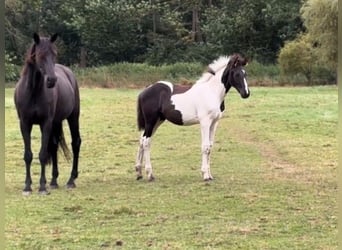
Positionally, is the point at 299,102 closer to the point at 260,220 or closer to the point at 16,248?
the point at 260,220

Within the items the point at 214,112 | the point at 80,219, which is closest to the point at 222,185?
the point at 214,112

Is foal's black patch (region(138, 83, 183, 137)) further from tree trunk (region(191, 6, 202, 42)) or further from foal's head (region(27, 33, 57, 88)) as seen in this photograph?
tree trunk (region(191, 6, 202, 42))

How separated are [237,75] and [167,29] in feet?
85.5

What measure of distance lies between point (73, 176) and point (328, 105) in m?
12.0

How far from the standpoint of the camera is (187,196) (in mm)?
6230

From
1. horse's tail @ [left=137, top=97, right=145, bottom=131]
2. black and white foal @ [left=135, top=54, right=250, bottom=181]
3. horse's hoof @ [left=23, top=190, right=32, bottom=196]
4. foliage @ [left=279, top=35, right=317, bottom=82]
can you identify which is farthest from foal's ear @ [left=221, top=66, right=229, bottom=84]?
foliage @ [left=279, top=35, right=317, bottom=82]

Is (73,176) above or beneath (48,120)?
beneath

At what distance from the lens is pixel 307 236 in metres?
4.42

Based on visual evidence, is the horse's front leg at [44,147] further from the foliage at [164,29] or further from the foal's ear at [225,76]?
the foliage at [164,29]

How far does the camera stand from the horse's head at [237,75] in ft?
24.2

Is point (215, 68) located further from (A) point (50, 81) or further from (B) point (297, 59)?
(B) point (297, 59)

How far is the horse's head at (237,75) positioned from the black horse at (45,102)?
5.44ft

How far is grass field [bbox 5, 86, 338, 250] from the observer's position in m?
4.39

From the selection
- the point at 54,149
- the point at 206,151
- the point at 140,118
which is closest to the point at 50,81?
the point at 54,149
